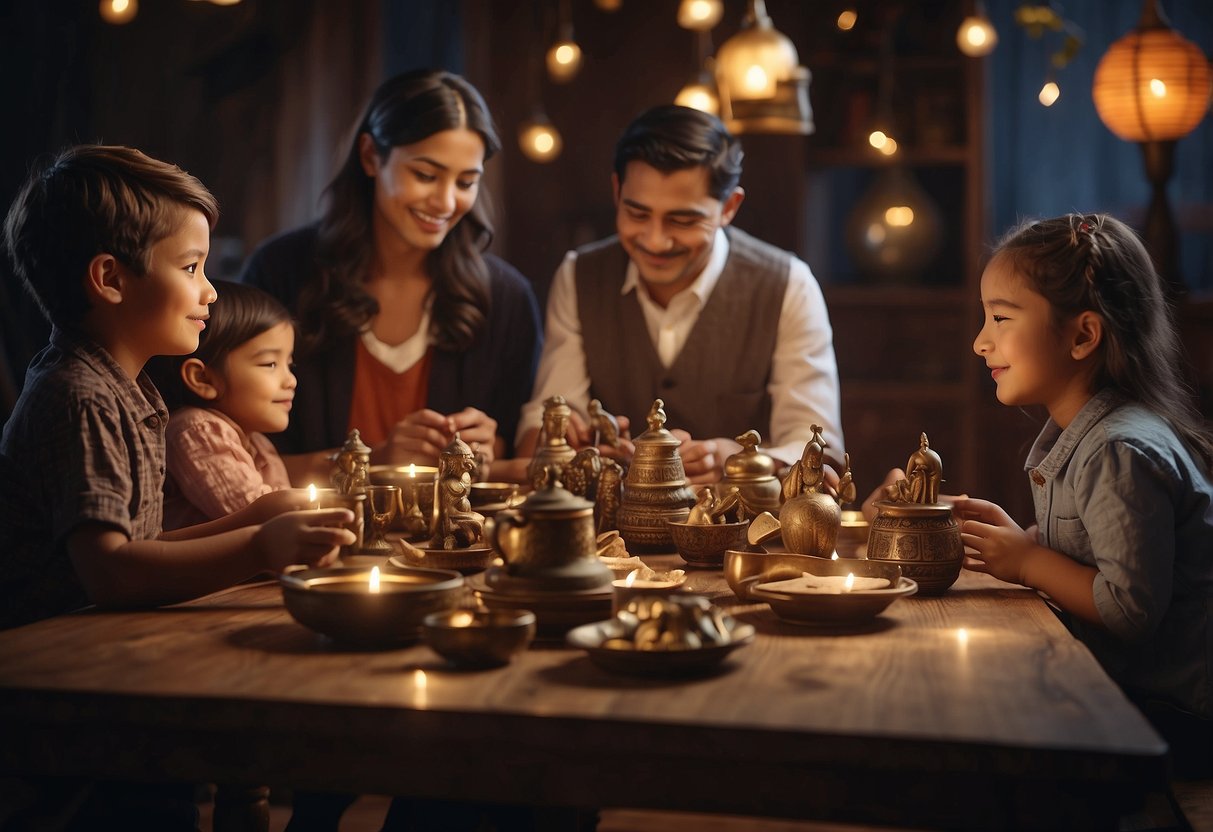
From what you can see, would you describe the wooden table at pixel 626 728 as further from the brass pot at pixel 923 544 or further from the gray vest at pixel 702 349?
the gray vest at pixel 702 349

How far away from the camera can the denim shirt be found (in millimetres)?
1830

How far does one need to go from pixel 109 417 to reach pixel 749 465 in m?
1.02

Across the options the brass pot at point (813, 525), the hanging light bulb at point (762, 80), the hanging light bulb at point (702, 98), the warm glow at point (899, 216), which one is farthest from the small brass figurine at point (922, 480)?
the warm glow at point (899, 216)

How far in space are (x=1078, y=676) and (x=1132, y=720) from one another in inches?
7.0

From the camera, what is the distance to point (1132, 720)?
126 centimetres

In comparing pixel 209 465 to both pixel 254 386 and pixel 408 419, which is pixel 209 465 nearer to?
pixel 254 386

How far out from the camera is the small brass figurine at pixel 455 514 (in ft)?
6.65

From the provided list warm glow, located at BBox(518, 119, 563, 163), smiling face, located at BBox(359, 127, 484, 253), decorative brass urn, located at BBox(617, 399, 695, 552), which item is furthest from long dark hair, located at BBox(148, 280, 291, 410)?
warm glow, located at BBox(518, 119, 563, 163)

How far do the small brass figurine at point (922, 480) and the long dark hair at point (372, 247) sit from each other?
170cm

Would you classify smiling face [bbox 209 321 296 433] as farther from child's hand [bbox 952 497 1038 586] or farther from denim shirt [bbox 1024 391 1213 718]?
denim shirt [bbox 1024 391 1213 718]

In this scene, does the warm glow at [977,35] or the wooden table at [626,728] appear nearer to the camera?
the wooden table at [626,728]

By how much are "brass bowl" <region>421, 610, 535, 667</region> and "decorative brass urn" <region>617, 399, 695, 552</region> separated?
2.47 feet

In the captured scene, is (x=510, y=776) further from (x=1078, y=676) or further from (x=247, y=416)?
(x=247, y=416)

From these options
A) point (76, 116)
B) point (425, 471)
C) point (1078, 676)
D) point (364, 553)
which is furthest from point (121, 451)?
point (76, 116)
